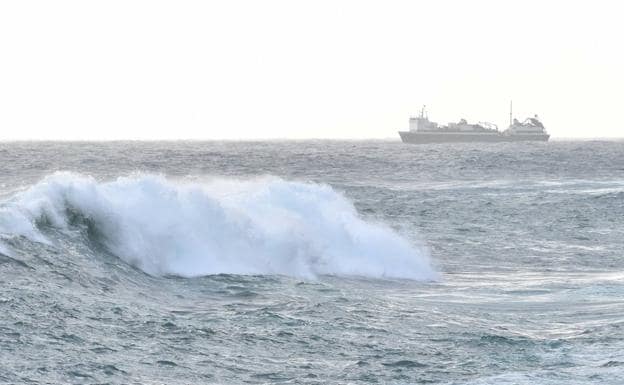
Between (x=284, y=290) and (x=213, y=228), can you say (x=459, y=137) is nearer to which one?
(x=213, y=228)

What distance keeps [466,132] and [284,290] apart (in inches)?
6398

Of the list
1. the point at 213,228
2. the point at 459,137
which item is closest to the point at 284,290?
the point at 213,228

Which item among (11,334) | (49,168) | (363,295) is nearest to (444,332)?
(363,295)

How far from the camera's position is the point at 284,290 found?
60.1 feet

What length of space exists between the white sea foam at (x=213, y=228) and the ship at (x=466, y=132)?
152m

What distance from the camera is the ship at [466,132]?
582 feet

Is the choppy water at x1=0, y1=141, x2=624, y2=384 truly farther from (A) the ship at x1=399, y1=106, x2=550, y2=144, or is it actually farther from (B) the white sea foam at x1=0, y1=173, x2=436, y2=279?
(A) the ship at x1=399, y1=106, x2=550, y2=144

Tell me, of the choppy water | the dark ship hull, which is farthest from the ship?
the choppy water

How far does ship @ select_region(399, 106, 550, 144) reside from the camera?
17738 cm

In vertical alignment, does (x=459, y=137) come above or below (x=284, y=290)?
above

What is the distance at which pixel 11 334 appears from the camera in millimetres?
13031

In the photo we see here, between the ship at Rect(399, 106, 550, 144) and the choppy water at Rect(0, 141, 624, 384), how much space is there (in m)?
142

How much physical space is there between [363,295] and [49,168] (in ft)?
167

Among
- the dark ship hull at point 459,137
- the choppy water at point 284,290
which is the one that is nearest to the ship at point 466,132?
the dark ship hull at point 459,137
